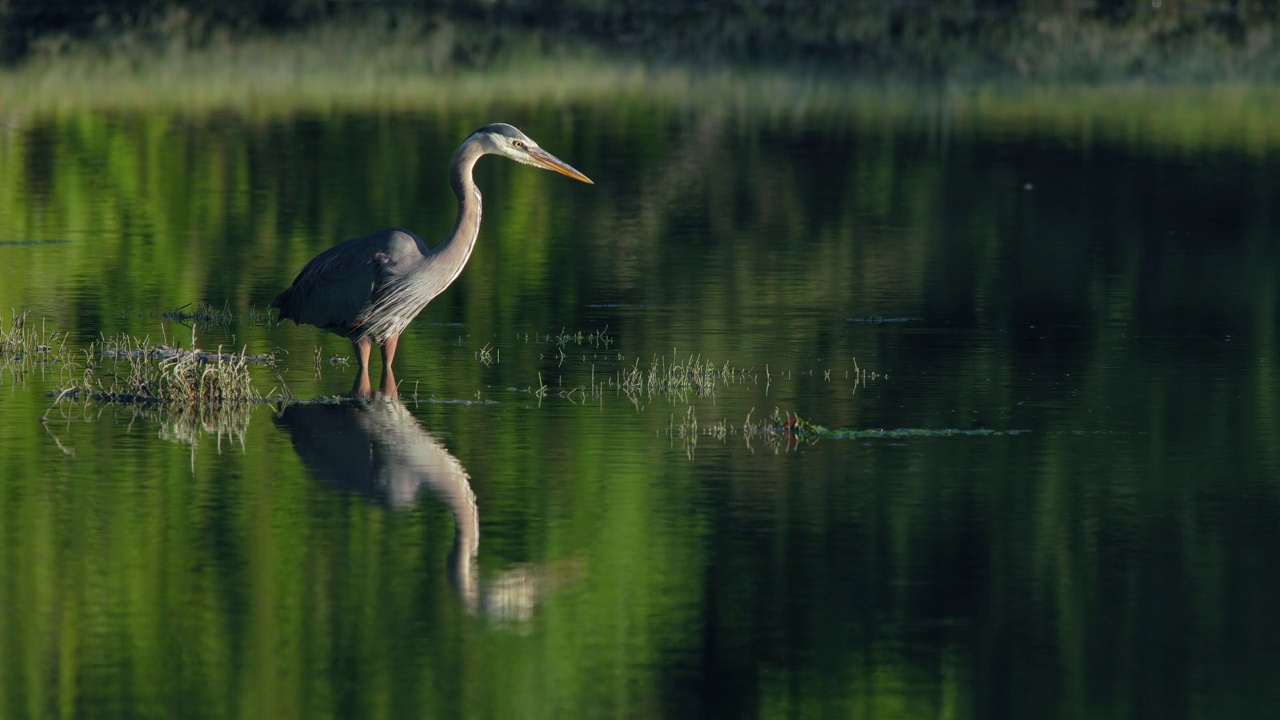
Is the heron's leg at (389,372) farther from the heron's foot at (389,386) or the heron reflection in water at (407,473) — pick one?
the heron reflection in water at (407,473)

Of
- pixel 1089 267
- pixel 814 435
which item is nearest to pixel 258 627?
pixel 814 435

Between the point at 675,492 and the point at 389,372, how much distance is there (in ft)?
12.3

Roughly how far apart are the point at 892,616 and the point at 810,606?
33cm

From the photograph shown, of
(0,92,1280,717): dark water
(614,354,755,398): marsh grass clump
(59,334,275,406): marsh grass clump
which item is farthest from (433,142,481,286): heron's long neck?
(59,334,275,406): marsh grass clump

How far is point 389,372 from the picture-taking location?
1488 centimetres

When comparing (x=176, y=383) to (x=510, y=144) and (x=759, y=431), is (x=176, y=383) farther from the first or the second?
(x=759, y=431)

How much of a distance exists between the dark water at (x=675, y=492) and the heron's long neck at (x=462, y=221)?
29.9 inches

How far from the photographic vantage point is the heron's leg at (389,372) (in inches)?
570

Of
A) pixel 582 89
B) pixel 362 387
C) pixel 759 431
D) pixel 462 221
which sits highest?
pixel 582 89

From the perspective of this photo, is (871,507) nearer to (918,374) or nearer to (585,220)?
(918,374)

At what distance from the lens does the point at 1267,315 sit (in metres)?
18.8

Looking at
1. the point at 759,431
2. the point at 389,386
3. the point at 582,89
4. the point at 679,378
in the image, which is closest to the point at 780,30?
the point at 582,89

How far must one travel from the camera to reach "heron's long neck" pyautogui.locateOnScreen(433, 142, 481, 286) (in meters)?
14.9

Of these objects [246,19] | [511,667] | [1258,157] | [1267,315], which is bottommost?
[511,667]
